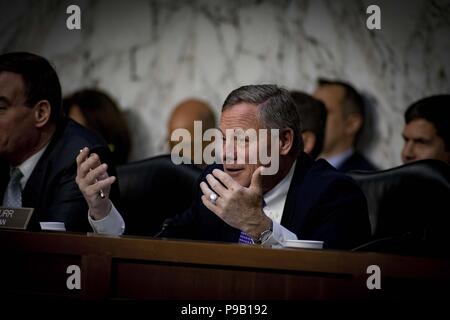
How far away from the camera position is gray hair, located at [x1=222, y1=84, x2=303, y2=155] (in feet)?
8.13

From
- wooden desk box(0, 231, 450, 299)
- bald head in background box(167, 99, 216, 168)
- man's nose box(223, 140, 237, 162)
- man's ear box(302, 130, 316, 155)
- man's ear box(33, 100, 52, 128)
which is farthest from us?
bald head in background box(167, 99, 216, 168)

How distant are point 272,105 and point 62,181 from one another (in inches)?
29.7

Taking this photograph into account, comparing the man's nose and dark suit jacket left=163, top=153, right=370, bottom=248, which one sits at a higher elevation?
the man's nose

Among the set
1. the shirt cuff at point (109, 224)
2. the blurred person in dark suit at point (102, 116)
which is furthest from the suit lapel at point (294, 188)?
the blurred person in dark suit at point (102, 116)

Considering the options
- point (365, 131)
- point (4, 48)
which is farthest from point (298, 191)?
point (4, 48)

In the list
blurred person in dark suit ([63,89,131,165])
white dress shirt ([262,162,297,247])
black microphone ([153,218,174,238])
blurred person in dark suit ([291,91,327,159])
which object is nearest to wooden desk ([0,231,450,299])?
black microphone ([153,218,174,238])

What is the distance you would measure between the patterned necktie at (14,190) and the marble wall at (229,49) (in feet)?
6.78

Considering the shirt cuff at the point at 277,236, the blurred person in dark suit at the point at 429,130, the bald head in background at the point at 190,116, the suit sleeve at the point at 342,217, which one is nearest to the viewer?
the shirt cuff at the point at 277,236

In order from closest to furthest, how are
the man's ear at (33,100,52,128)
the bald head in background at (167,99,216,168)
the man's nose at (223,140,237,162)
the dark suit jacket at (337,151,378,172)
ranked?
the man's nose at (223,140,237,162)
the man's ear at (33,100,52,128)
the dark suit jacket at (337,151,378,172)
the bald head in background at (167,99,216,168)

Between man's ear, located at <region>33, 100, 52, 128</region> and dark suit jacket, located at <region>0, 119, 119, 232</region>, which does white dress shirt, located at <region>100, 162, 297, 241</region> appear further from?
man's ear, located at <region>33, 100, 52, 128</region>

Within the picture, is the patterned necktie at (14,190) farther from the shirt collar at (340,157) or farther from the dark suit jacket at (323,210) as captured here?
the shirt collar at (340,157)

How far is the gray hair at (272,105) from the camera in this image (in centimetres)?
→ 248

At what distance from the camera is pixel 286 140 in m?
2.53

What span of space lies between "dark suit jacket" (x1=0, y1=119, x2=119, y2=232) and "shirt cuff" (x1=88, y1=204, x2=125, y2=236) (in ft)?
0.46
